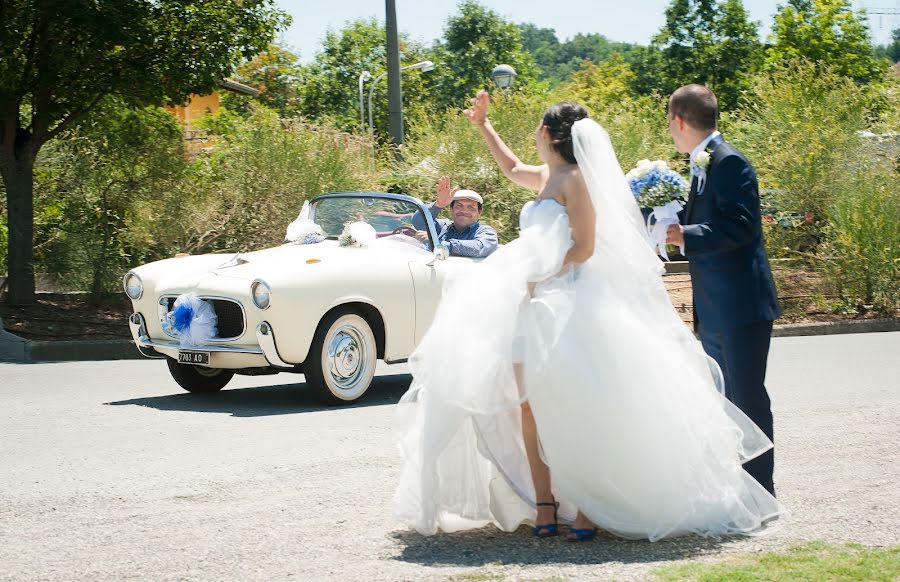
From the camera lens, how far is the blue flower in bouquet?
5340 millimetres

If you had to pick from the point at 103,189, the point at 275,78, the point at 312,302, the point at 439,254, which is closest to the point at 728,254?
the point at 312,302

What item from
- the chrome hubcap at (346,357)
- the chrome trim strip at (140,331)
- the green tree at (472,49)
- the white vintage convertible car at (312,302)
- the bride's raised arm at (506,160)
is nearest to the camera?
the bride's raised arm at (506,160)

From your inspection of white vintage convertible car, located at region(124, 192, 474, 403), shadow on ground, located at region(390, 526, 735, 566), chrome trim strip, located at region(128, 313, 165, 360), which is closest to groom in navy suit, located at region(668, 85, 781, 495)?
shadow on ground, located at region(390, 526, 735, 566)

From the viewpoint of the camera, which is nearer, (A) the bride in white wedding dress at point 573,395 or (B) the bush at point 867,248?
(A) the bride in white wedding dress at point 573,395

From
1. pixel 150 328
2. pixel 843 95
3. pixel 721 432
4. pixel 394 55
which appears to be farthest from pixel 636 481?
pixel 843 95

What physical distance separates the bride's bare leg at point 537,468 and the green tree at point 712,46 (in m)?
47.9

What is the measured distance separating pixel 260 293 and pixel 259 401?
1.18 m

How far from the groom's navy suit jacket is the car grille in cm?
485

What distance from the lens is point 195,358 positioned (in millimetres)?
9164

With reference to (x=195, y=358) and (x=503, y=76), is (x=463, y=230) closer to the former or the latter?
(x=195, y=358)

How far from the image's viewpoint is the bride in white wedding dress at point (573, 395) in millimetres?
4852

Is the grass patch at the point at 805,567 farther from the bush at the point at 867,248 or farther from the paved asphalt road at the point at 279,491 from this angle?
the bush at the point at 867,248

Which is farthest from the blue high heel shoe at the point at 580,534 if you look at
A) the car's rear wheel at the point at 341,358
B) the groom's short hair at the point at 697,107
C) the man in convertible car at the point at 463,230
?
the man in convertible car at the point at 463,230

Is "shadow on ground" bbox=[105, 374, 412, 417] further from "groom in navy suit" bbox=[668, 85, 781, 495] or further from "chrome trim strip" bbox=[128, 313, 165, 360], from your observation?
"groom in navy suit" bbox=[668, 85, 781, 495]
